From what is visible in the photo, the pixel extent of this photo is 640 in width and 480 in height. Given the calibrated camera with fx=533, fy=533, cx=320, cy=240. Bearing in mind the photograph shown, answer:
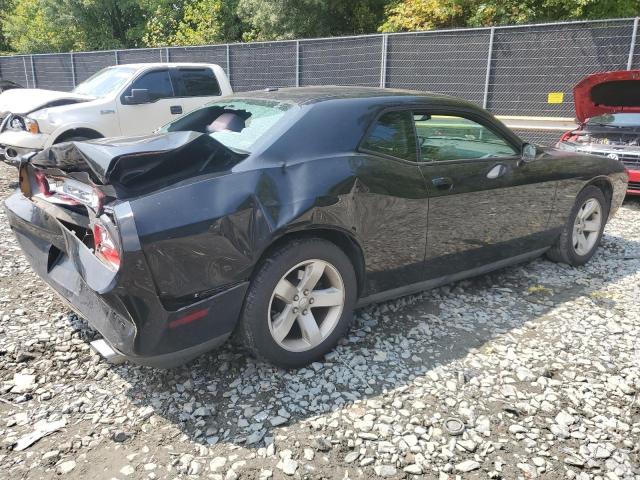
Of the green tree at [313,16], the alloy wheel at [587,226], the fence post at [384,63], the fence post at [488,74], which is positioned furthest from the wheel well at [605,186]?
the green tree at [313,16]

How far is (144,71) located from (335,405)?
7400 millimetres

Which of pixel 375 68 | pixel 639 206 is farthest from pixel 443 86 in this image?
pixel 639 206

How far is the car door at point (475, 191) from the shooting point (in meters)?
3.57

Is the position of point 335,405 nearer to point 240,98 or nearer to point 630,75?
point 240,98

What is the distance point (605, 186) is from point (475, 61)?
7.30 metres

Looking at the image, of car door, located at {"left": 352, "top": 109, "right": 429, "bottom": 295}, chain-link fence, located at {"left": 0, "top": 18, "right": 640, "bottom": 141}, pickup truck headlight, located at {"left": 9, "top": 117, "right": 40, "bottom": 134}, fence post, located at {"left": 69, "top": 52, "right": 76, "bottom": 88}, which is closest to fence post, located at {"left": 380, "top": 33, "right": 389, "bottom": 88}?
chain-link fence, located at {"left": 0, "top": 18, "right": 640, "bottom": 141}

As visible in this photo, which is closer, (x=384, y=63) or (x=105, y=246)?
(x=105, y=246)

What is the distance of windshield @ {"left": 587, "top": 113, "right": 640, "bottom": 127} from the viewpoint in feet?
23.9

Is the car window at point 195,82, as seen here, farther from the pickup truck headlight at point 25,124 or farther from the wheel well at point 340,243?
the wheel well at point 340,243

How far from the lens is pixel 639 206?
7348 millimetres

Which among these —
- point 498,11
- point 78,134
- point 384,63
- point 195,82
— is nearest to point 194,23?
point 498,11

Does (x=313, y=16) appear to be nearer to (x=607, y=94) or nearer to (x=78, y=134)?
(x=78, y=134)

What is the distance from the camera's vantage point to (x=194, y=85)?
361 inches

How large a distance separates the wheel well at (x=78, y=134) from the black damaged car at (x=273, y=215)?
4.19 metres
